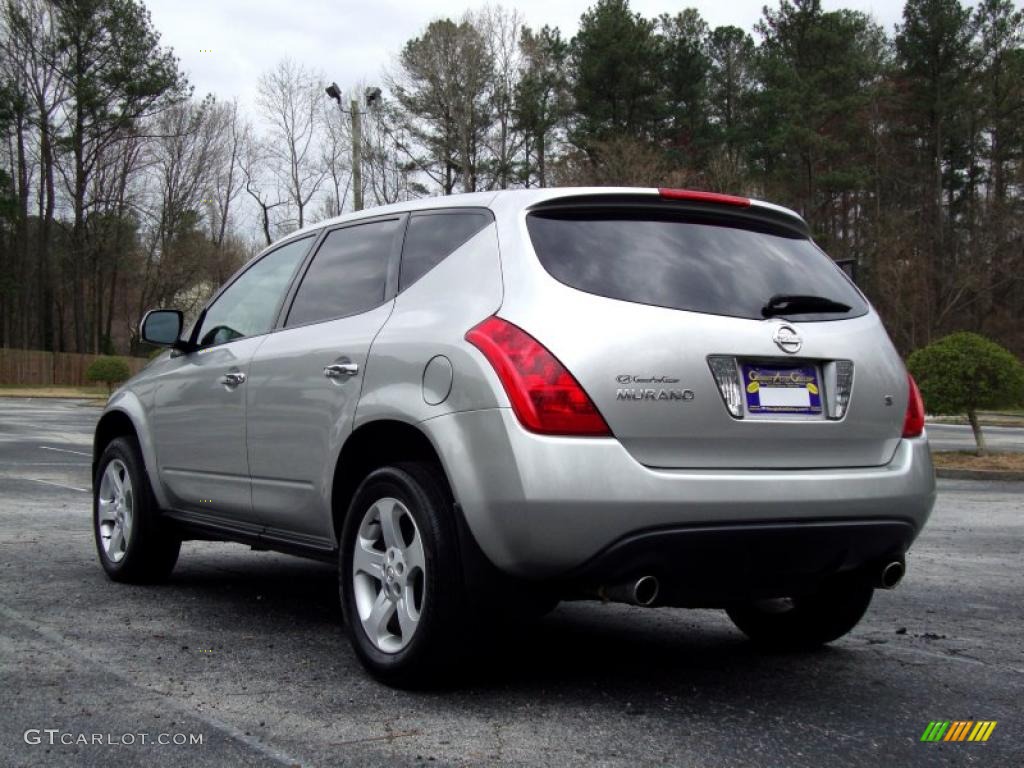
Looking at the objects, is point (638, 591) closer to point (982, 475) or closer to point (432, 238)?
point (432, 238)

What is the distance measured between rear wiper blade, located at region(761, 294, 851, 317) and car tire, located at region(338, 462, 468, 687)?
1284 millimetres

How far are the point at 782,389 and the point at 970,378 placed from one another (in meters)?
13.8

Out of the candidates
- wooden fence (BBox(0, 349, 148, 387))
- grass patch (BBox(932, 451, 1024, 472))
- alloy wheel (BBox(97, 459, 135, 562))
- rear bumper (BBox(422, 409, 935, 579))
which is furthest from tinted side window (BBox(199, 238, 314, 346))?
wooden fence (BBox(0, 349, 148, 387))

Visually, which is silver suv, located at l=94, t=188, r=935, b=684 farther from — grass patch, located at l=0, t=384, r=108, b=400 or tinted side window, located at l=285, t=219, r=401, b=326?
grass patch, located at l=0, t=384, r=108, b=400

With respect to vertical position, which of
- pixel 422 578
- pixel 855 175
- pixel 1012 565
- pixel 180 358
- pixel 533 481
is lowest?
pixel 1012 565

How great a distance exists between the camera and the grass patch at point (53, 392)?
45.2 m

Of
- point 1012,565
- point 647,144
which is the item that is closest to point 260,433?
point 1012,565

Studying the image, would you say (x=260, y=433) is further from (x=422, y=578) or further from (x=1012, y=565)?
(x=1012, y=565)

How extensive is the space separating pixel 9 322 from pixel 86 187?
50.2 feet

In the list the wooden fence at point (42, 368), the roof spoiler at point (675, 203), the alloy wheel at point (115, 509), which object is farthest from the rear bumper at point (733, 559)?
the wooden fence at point (42, 368)

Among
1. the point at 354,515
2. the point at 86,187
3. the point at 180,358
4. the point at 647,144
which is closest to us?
the point at 354,515

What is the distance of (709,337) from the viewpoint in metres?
3.78

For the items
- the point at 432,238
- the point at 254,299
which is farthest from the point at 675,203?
the point at 254,299

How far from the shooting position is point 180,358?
19.5 feet
